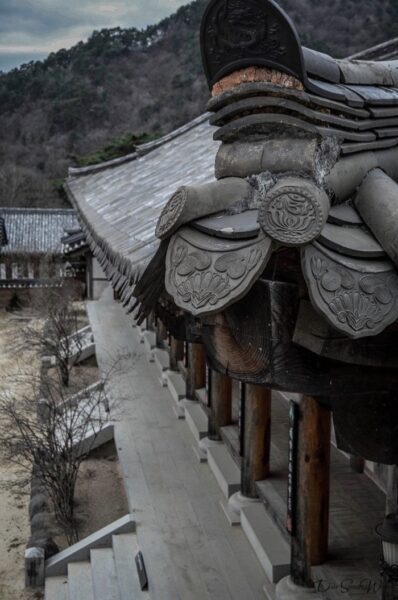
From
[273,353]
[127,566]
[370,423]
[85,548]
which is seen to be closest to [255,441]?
[127,566]

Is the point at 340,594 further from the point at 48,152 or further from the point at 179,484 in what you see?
the point at 48,152

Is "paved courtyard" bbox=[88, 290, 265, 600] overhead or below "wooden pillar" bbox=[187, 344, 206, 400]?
below

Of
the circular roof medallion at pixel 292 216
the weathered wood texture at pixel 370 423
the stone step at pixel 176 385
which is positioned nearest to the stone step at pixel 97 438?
the stone step at pixel 176 385

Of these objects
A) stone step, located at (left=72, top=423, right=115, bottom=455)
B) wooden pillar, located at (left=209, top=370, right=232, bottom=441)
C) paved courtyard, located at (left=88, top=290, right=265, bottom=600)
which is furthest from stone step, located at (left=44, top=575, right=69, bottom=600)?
wooden pillar, located at (left=209, top=370, right=232, bottom=441)

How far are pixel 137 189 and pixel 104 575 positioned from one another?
6478mm

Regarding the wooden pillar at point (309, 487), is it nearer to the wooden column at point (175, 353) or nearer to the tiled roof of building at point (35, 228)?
the wooden column at point (175, 353)

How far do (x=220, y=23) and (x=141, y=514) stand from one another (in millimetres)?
8376

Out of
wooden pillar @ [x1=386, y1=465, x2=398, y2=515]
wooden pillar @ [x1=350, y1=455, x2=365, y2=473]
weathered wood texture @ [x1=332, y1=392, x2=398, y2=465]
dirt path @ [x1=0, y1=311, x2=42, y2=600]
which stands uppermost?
weathered wood texture @ [x1=332, y1=392, x2=398, y2=465]

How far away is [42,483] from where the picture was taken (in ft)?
37.6

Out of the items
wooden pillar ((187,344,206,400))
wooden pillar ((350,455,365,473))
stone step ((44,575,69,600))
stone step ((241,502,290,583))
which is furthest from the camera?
wooden pillar ((187,344,206,400))

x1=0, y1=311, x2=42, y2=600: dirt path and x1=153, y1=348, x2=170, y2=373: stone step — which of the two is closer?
x1=0, y1=311, x2=42, y2=600: dirt path

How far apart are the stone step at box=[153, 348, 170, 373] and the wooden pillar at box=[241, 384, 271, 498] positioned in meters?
7.15

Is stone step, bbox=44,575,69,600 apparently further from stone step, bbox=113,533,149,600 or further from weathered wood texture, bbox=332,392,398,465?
weathered wood texture, bbox=332,392,398,465

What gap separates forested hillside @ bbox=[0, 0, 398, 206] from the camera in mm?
65438
